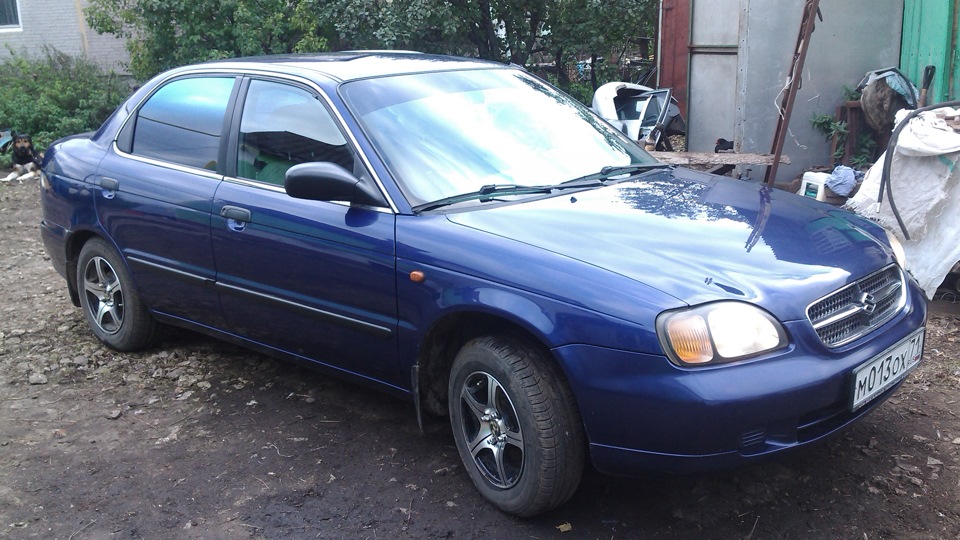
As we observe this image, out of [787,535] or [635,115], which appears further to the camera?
[635,115]

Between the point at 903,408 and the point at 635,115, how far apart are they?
6.43 m

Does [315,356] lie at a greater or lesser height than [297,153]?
lesser

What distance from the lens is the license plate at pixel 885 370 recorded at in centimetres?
301

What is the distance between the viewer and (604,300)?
9.50 ft

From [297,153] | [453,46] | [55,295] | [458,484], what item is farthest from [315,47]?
[458,484]

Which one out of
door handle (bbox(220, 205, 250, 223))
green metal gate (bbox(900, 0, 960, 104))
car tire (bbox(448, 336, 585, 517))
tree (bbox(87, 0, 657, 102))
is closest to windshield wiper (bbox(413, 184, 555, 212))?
car tire (bbox(448, 336, 585, 517))

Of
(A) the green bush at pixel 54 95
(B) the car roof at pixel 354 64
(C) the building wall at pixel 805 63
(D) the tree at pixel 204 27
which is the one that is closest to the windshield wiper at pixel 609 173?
(B) the car roof at pixel 354 64

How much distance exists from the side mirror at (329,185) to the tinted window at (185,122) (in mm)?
958

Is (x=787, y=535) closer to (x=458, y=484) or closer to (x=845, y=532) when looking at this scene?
(x=845, y=532)

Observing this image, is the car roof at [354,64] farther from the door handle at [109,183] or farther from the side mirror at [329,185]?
the door handle at [109,183]

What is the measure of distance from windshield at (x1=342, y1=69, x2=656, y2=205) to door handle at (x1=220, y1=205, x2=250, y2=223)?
2.33 ft

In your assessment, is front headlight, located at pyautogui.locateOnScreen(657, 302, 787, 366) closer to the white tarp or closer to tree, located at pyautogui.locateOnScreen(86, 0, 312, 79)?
the white tarp

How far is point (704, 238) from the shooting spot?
325 cm

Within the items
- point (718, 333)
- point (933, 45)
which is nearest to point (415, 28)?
point (933, 45)
